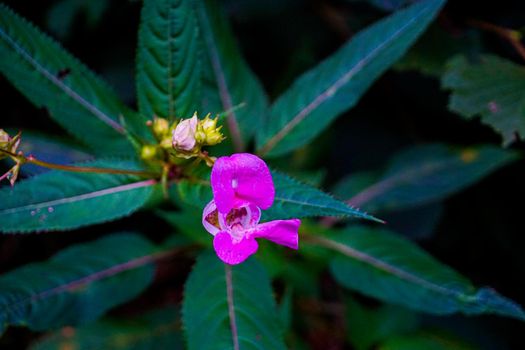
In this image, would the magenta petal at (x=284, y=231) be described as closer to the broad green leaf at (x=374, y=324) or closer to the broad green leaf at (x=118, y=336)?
the broad green leaf at (x=118, y=336)

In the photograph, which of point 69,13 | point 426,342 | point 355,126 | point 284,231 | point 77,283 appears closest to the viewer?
point 284,231

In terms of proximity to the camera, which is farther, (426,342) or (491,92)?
(426,342)

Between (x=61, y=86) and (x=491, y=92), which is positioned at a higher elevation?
(x=61, y=86)

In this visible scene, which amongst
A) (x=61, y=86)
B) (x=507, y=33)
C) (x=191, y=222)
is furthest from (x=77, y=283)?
(x=507, y=33)

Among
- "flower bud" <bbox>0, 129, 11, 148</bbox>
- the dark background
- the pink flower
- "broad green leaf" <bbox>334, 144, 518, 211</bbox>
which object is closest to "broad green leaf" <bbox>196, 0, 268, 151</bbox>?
the dark background

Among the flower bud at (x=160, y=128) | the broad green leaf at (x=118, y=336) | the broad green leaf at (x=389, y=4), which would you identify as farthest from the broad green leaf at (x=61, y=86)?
the broad green leaf at (x=389, y=4)

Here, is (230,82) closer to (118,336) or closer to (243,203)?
(243,203)

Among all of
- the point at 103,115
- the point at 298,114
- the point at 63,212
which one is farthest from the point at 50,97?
the point at 298,114
